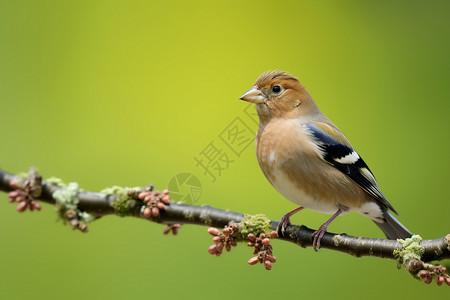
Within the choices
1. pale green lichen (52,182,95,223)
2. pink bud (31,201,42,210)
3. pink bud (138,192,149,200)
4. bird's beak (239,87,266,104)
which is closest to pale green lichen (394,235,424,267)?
bird's beak (239,87,266,104)

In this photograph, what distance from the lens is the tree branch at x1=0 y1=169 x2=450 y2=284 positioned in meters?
1.49

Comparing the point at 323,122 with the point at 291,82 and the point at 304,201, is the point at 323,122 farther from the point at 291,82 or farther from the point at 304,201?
the point at 304,201

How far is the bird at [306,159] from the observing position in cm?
178

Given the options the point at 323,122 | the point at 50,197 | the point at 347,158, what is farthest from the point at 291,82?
the point at 50,197

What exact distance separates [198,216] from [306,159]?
0.48 meters

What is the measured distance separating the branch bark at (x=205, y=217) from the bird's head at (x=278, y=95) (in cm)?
46

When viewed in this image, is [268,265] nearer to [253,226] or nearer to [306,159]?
[253,226]

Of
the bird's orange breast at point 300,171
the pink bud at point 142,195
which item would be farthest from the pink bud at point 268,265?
the pink bud at point 142,195

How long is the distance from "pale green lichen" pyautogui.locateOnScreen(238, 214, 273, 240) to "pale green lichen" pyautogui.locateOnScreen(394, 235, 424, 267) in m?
0.41

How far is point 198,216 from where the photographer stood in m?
1.64

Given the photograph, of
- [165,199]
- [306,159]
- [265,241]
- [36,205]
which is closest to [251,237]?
[265,241]

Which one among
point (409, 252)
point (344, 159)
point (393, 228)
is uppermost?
point (344, 159)

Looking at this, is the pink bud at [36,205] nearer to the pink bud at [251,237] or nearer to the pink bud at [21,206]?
the pink bud at [21,206]

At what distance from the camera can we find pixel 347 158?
193 cm
